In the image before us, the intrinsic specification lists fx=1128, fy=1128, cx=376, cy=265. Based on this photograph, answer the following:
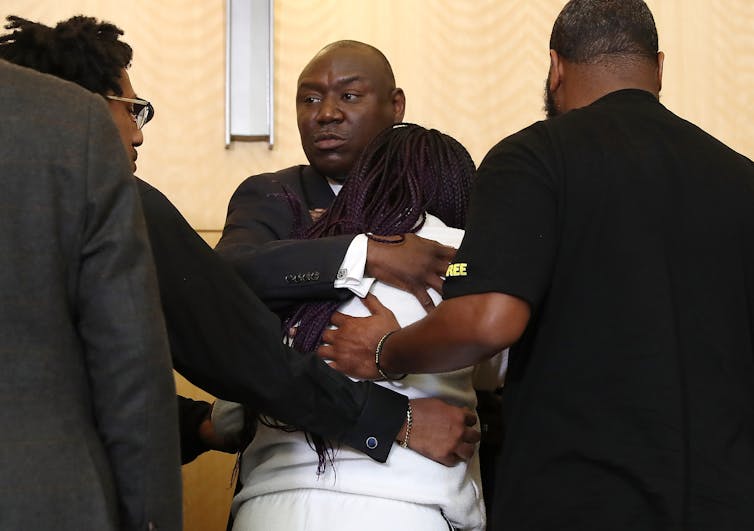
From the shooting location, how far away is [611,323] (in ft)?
5.36

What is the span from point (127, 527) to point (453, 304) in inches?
23.6

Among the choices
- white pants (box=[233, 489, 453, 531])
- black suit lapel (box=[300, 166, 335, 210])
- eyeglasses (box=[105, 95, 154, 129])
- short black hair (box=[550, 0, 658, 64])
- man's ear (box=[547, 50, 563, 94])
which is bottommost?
white pants (box=[233, 489, 453, 531])

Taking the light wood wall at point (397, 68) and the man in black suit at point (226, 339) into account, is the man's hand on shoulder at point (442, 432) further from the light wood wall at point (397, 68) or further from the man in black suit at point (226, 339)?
the light wood wall at point (397, 68)

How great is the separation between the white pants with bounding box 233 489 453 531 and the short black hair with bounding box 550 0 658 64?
0.79 m

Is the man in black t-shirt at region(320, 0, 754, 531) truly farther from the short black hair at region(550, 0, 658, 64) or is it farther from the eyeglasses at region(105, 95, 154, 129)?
the eyeglasses at region(105, 95, 154, 129)

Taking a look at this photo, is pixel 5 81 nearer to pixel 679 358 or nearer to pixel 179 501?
pixel 179 501

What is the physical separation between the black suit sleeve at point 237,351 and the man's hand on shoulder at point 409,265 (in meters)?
0.18

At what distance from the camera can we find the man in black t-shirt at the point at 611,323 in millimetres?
1599

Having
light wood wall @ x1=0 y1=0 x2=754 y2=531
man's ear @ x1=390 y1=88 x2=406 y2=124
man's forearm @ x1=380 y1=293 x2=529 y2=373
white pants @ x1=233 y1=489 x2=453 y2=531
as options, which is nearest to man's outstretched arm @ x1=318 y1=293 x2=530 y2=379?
man's forearm @ x1=380 y1=293 x2=529 y2=373

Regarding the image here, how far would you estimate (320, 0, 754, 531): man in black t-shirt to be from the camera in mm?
1599

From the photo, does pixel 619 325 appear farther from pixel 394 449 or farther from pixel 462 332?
pixel 394 449

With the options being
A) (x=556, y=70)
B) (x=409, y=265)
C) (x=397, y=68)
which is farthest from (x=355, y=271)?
(x=397, y=68)

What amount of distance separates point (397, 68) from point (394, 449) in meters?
2.35

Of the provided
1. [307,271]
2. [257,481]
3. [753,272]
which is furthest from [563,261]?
[257,481]
